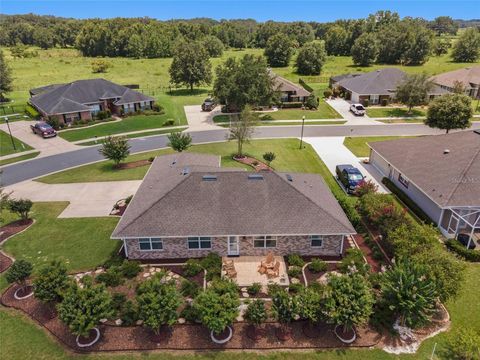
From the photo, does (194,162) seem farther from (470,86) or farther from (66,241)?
(470,86)

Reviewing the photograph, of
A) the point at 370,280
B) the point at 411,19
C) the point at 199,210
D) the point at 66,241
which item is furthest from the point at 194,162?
the point at 411,19

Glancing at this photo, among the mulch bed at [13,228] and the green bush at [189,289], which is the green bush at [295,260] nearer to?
the green bush at [189,289]

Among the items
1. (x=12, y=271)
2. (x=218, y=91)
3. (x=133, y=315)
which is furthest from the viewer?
(x=218, y=91)

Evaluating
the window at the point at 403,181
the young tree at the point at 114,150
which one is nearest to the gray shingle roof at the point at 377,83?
the window at the point at 403,181

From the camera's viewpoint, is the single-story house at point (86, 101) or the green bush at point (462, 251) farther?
the single-story house at point (86, 101)

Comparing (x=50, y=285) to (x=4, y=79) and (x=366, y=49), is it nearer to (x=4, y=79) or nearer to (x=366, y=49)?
(x=4, y=79)

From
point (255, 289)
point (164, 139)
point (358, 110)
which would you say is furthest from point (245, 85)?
point (255, 289)
